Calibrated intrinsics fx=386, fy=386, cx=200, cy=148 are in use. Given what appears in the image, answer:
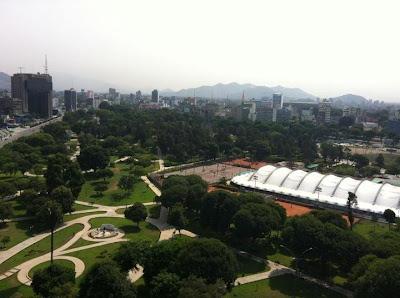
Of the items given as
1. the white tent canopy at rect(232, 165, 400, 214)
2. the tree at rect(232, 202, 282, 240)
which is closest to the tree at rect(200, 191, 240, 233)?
the tree at rect(232, 202, 282, 240)

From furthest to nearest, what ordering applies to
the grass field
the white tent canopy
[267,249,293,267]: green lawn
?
1. the white tent canopy
2. [267,249,293,267]: green lawn
3. the grass field

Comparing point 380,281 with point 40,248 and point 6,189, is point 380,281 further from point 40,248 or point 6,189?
point 6,189

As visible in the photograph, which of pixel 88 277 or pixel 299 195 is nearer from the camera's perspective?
pixel 88 277

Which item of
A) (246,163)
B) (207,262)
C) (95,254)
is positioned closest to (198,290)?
(207,262)

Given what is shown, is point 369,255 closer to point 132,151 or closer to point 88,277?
point 88,277

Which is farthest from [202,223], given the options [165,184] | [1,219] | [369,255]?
[1,219]

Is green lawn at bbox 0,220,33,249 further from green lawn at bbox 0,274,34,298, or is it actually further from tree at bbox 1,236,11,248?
green lawn at bbox 0,274,34,298

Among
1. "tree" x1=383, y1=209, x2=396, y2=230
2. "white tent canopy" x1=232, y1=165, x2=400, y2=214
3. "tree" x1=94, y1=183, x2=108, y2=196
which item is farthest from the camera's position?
"tree" x1=94, y1=183, x2=108, y2=196
